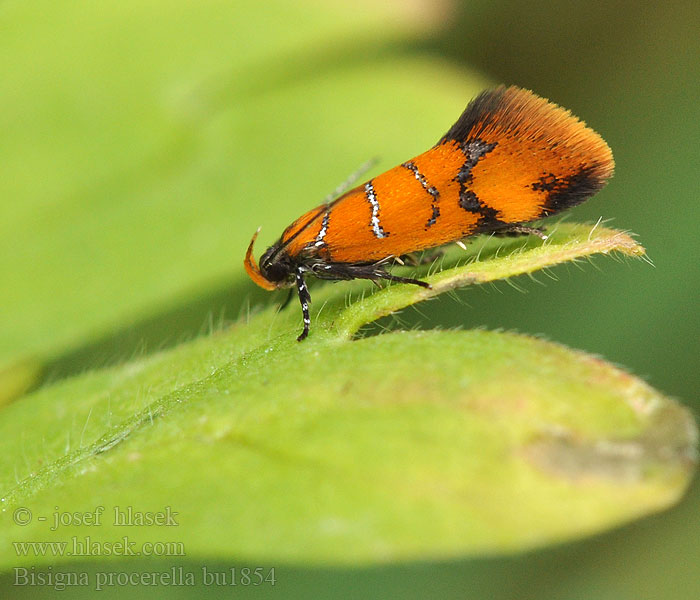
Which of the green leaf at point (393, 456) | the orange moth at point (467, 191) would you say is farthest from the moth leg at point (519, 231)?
the green leaf at point (393, 456)

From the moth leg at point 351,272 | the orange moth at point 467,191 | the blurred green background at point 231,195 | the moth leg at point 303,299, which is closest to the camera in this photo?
the moth leg at point 303,299

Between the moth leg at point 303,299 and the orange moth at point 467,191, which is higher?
the orange moth at point 467,191

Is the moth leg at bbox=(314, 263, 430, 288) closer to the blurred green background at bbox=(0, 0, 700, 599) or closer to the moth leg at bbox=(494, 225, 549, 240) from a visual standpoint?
the blurred green background at bbox=(0, 0, 700, 599)

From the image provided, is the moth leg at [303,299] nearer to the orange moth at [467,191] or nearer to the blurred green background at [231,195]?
the orange moth at [467,191]

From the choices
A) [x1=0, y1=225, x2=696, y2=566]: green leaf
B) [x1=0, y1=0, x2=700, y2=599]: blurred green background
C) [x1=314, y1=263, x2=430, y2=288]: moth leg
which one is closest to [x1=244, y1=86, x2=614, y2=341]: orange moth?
[x1=314, y1=263, x2=430, y2=288]: moth leg

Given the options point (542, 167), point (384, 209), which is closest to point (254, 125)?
point (384, 209)

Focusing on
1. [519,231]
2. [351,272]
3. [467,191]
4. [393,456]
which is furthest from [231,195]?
[393,456]

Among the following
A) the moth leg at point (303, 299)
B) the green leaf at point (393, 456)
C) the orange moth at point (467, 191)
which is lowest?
the green leaf at point (393, 456)
